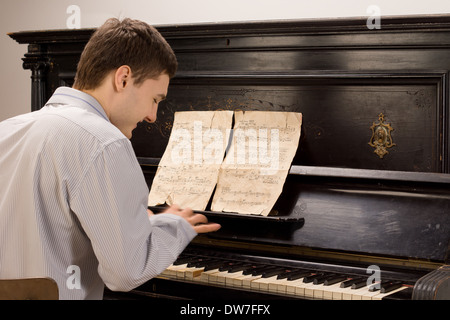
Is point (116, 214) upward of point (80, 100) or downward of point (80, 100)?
downward

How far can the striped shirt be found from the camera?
4.41 ft

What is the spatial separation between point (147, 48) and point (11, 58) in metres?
3.04

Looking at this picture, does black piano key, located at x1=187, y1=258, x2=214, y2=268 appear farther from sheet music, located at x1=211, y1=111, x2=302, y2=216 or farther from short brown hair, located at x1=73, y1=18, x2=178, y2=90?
short brown hair, located at x1=73, y1=18, x2=178, y2=90

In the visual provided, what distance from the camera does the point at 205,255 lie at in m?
2.21

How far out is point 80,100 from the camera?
60.7 inches

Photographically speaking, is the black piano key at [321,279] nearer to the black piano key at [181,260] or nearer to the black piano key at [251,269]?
the black piano key at [251,269]

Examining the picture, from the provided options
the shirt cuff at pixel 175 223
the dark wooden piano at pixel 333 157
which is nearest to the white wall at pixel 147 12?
the dark wooden piano at pixel 333 157

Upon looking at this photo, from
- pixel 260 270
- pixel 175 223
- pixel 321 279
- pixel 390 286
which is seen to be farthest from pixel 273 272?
pixel 175 223

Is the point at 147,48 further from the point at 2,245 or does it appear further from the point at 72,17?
the point at 72,17

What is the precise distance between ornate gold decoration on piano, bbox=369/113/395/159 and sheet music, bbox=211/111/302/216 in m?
0.30

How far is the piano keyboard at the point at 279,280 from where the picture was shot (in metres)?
1.75

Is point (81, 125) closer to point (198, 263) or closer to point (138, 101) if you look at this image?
point (138, 101)

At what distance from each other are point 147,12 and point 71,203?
2.59 metres

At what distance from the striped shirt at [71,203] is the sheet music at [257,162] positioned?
0.78 m
